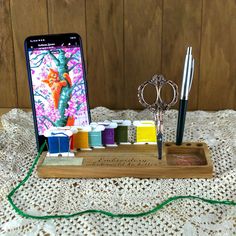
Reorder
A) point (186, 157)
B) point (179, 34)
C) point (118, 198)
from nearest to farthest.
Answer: point (118, 198)
point (186, 157)
point (179, 34)

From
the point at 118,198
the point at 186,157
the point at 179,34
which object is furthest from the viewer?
the point at 179,34

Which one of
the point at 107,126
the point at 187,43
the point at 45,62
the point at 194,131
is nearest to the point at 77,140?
the point at 107,126

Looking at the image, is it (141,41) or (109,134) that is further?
(141,41)

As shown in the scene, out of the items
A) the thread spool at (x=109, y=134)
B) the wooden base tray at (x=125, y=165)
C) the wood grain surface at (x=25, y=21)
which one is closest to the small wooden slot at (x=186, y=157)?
the wooden base tray at (x=125, y=165)

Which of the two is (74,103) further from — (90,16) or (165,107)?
(90,16)

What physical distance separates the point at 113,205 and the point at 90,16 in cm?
57

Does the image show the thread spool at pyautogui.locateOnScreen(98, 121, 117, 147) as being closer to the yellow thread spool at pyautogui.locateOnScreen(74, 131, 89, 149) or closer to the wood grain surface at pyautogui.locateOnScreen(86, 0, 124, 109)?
the yellow thread spool at pyautogui.locateOnScreen(74, 131, 89, 149)

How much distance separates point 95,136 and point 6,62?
0.44m

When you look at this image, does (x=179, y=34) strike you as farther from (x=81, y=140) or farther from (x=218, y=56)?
(x=81, y=140)

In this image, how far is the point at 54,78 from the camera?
96 centimetres

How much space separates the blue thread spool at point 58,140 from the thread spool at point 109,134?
8cm

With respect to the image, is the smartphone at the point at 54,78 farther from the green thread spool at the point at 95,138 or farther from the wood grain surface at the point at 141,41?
the wood grain surface at the point at 141,41

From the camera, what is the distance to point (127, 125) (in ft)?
3.09

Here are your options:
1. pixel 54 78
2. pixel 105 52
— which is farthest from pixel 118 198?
pixel 105 52
